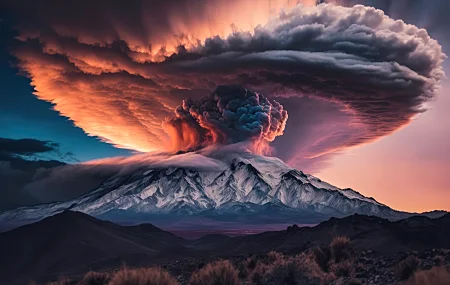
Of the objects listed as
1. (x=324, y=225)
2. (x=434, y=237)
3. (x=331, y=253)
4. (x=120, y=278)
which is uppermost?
(x=324, y=225)

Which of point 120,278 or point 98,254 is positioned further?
point 98,254

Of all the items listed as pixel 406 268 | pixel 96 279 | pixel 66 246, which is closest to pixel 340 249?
pixel 406 268

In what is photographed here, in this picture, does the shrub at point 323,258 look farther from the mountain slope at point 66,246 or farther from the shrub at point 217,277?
the mountain slope at point 66,246

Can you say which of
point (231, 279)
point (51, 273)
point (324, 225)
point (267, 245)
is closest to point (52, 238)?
point (51, 273)

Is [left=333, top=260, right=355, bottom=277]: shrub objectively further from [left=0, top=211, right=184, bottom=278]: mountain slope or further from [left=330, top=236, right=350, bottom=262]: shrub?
[left=0, top=211, right=184, bottom=278]: mountain slope

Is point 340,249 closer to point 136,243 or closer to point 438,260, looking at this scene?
point 438,260

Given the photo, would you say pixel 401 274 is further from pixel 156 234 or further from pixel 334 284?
pixel 156 234

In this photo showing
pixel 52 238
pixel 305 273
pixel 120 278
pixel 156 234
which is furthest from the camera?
pixel 156 234

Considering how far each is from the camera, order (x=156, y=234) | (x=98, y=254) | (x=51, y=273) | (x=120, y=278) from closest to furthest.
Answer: (x=120, y=278), (x=51, y=273), (x=98, y=254), (x=156, y=234)
